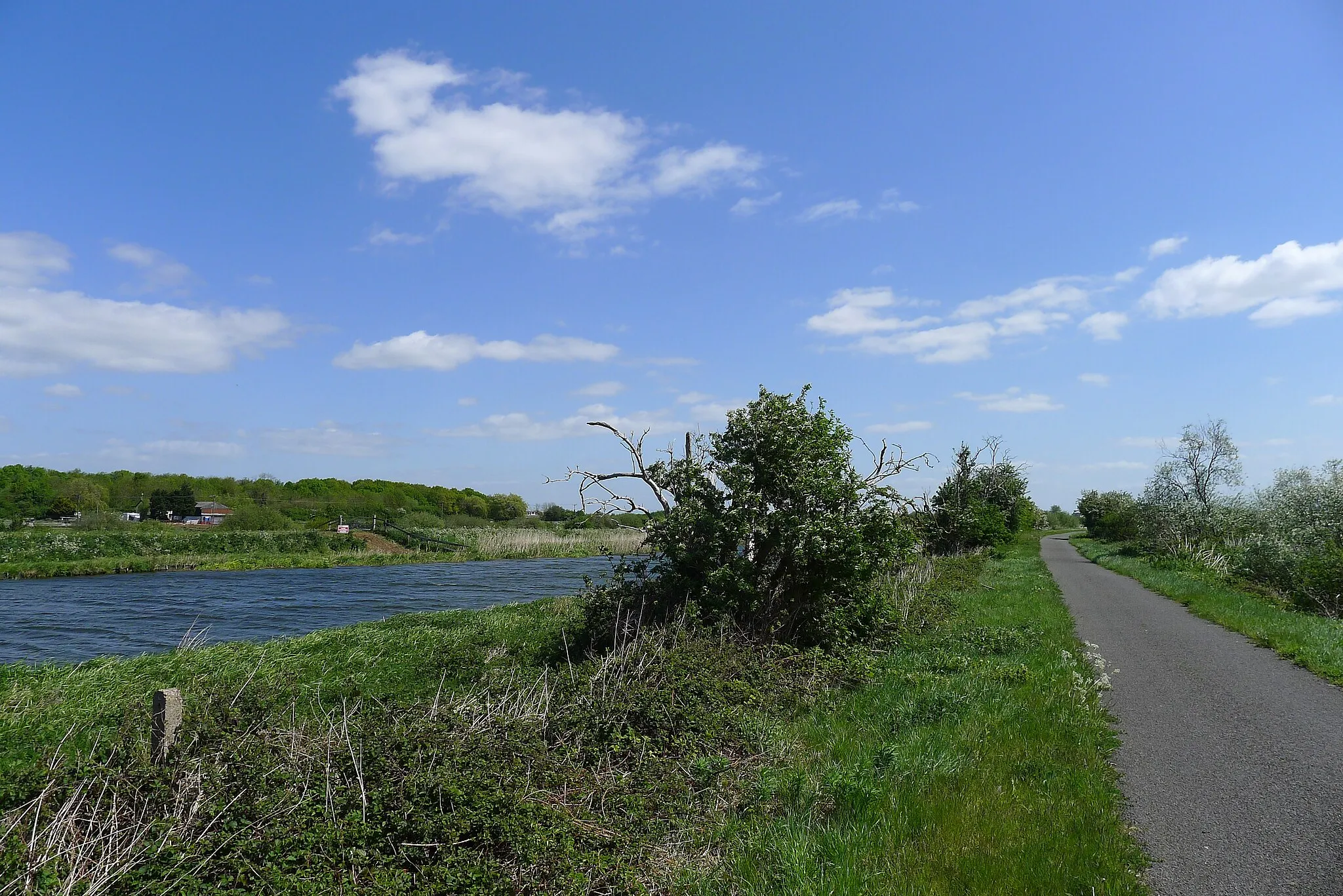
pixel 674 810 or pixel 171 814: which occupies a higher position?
pixel 171 814

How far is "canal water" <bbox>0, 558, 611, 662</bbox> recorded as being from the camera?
17672 mm

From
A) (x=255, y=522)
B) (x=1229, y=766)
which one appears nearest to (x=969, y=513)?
(x=1229, y=766)

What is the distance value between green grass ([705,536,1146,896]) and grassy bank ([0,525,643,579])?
3749cm

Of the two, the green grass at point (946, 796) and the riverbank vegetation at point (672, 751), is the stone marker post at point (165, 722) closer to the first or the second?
the riverbank vegetation at point (672, 751)

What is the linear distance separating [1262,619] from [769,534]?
34.5 ft

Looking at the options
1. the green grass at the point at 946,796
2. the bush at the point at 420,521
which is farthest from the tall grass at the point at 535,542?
the green grass at the point at 946,796

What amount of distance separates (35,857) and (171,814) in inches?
22.5

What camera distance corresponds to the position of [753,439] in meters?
11.3

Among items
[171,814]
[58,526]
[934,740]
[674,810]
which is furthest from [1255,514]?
[58,526]

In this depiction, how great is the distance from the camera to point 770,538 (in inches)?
426

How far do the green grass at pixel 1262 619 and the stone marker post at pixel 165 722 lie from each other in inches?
483

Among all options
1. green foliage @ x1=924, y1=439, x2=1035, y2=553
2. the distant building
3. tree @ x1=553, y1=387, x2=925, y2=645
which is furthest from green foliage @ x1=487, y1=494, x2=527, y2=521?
tree @ x1=553, y1=387, x2=925, y2=645

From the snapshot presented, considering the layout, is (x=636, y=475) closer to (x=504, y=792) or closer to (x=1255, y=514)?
(x=504, y=792)

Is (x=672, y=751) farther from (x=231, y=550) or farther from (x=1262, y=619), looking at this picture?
(x=231, y=550)
